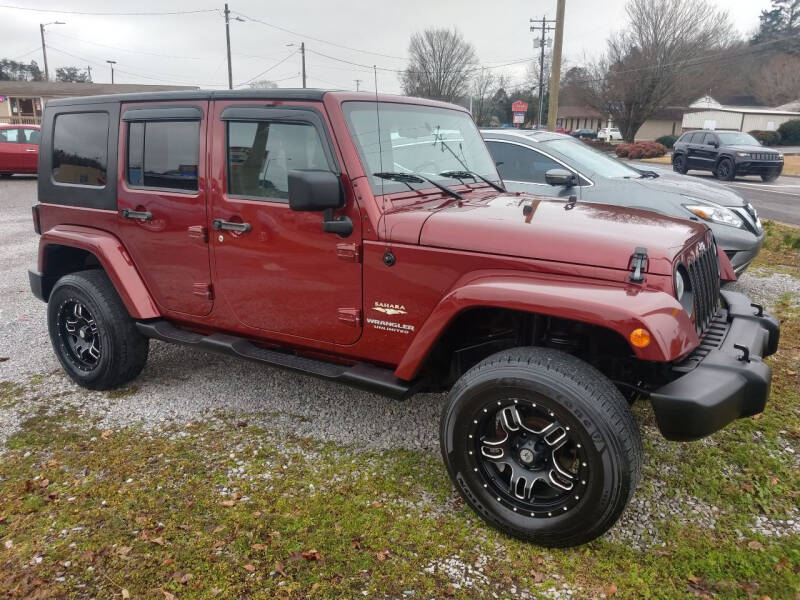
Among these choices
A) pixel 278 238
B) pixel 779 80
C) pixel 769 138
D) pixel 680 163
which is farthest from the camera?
pixel 779 80

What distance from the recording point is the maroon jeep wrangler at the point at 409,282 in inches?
94.8

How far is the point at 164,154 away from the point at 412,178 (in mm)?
1611

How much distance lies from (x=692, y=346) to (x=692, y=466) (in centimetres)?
118

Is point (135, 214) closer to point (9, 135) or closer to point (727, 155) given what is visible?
point (9, 135)

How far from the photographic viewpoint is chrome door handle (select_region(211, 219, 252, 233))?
10.8ft

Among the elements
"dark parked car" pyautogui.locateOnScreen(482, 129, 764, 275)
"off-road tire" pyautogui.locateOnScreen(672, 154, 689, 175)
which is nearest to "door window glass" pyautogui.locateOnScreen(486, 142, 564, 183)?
"dark parked car" pyautogui.locateOnScreen(482, 129, 764, 275)

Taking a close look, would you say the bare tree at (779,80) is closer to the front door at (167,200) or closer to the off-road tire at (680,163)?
the off-road tire at (680,163)

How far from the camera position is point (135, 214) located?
378 centimetres

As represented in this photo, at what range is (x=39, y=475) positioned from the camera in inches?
124

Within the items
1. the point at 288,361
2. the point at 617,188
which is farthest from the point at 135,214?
the point at 617,188

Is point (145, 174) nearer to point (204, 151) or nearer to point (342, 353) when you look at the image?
point (204, 151)

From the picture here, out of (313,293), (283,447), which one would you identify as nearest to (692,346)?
(313,293)

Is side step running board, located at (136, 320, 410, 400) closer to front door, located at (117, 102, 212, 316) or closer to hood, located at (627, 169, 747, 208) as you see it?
front door, located at (117, 102, 212, 316)

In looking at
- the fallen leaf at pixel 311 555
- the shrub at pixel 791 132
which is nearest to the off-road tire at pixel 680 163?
the fallen leaf at pixel 311 555
